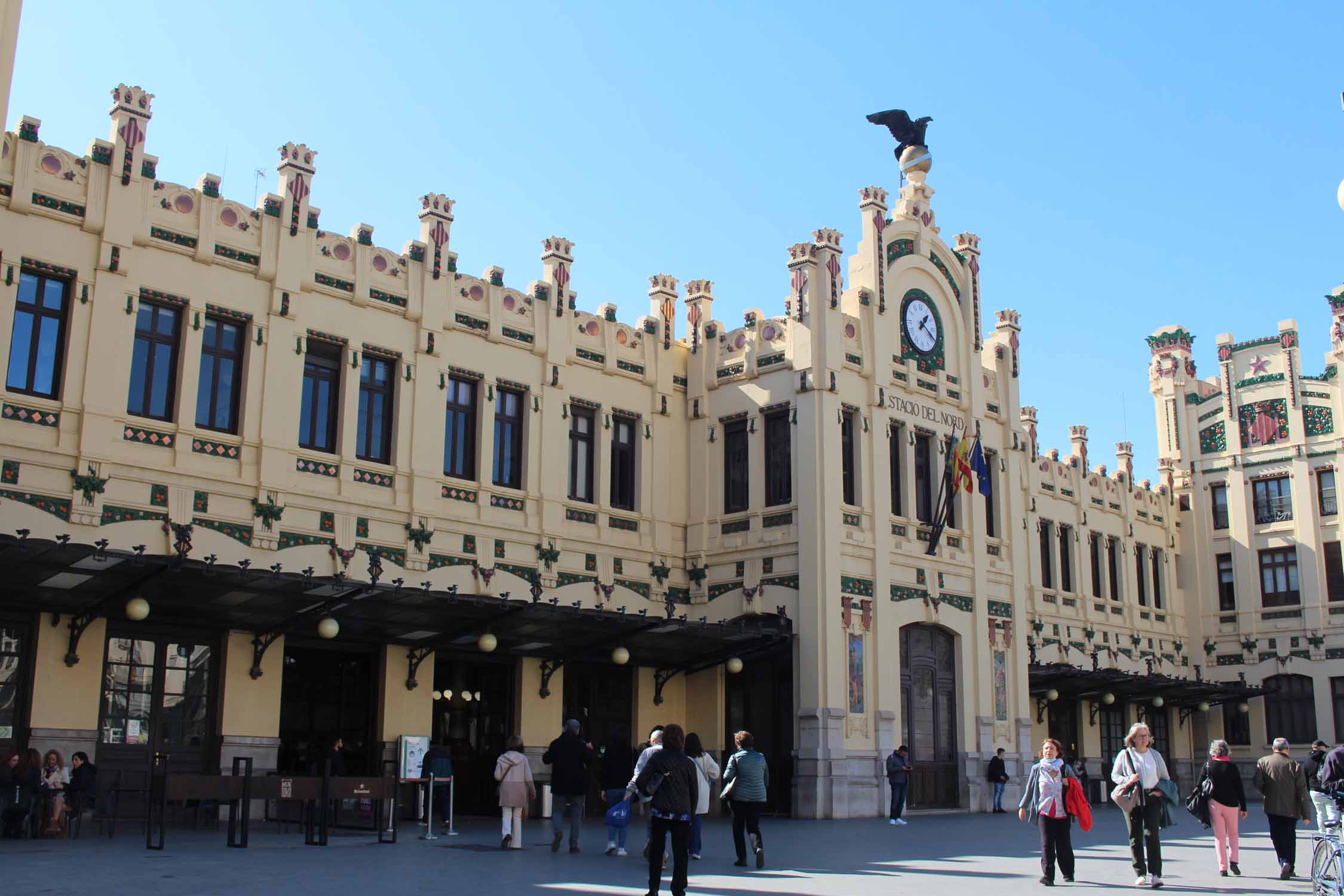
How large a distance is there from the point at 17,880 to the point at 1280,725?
38.9 metres

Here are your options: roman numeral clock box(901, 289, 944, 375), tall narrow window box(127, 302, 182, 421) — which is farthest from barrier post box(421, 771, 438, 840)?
roman numeral clock box(901, 289, 944, 375)

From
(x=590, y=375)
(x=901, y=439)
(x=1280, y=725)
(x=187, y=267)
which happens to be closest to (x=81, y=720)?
(x=187, y=267)

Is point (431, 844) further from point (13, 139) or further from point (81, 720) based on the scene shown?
point (13, 139)

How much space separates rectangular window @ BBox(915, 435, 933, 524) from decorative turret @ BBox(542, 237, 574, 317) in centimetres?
867

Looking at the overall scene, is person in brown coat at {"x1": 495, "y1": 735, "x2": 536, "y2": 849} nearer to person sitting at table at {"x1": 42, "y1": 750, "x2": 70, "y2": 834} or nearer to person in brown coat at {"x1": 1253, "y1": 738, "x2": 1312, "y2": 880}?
person sitting at table at {"x1": 42, "y1": 750, "x2": 70, "y2": 834}

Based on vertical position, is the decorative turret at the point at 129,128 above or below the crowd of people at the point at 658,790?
above

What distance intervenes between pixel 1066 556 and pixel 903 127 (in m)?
14.7

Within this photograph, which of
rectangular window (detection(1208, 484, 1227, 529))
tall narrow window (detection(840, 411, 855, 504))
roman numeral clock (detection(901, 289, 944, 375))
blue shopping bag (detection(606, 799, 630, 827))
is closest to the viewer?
blue shopping bag (detection(606, 799, 630, 827))

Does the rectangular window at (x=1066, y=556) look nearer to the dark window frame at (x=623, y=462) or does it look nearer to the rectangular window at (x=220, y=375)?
the dark window frame at (x=623, y=462)

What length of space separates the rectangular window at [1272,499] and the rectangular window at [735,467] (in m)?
22.2

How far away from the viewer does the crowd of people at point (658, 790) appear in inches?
507

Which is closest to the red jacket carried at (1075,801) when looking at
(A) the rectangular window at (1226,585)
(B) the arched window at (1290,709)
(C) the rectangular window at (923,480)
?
(C) the rectangular window at (923,480)

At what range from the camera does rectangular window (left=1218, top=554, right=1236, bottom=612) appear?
44.7 meters

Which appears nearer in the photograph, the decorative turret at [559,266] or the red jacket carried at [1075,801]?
the red jacket carried at [1075,801]
